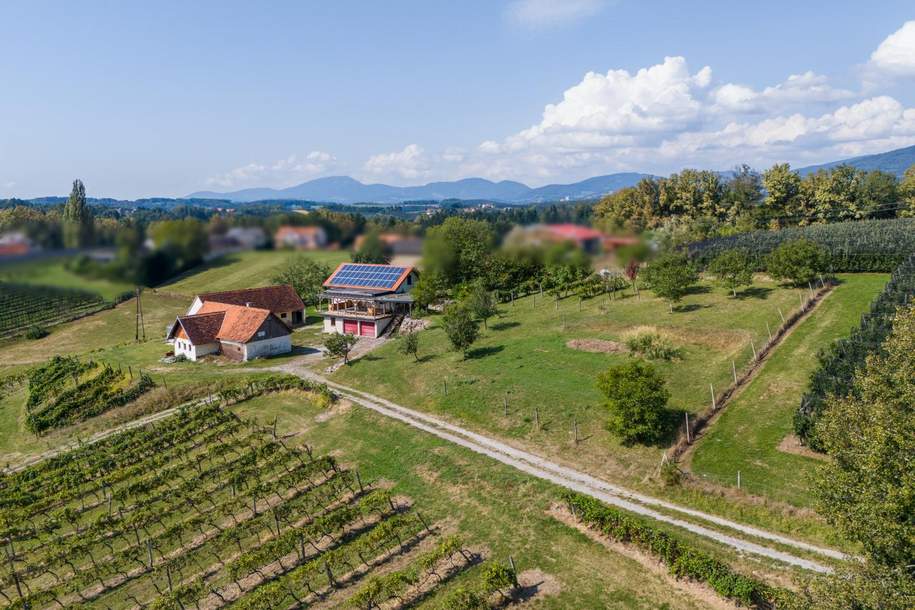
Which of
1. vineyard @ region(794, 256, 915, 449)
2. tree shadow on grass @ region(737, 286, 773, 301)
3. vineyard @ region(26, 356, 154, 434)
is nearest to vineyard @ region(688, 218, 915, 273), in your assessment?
tree shadow on grass @ region(737, 286, 773, 301)

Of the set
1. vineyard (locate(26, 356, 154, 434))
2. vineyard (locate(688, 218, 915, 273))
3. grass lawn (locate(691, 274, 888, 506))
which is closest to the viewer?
grass lawn (locate(691, 274, 888, 506))

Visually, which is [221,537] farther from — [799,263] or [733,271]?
[799,263]

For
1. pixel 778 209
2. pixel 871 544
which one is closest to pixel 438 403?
pixel 871 544

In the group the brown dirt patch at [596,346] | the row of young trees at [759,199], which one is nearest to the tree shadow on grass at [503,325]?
the brown dirt patch at [596,346]

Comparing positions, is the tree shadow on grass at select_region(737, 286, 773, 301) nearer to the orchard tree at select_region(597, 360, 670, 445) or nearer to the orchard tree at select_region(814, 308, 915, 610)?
the orchard tree at select_region(597, 360, 670, 445)

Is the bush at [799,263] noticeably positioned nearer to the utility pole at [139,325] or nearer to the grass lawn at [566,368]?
the grass lawn at [566,368]

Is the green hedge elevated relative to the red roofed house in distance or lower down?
lower down

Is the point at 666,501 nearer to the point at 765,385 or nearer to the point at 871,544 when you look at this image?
the point at 871,544
